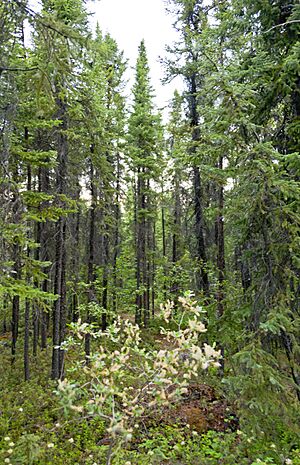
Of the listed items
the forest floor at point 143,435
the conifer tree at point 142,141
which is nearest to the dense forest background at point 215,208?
the forest floor at point 143,435

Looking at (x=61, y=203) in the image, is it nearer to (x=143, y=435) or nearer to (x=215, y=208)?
(x=215, y=208)

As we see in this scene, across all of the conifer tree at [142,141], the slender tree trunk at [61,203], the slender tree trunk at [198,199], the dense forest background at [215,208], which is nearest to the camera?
the dense forest background at [215,208]

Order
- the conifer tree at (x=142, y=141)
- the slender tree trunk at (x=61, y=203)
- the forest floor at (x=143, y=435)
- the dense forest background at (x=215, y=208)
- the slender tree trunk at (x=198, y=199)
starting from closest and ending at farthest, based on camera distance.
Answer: the dense forest background at (x=215, y=208)
the forest floor at (x=143, y=435)
the slender tree trunk at (x=61, y=203)
the slender tree trunk at (x=198, y=199)
the conifer tree at (x=142, y=141)

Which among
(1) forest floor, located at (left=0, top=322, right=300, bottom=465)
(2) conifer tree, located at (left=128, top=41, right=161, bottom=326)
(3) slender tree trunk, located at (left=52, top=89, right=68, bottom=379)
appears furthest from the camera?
(2) conifer tree, located at (left=128, top=41, right=161, bottom=326)

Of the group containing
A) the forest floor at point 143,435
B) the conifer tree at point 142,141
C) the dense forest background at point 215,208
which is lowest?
the forest floor at point 143,435

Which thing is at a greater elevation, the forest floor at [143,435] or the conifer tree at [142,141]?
the conifer tree at [142,141]

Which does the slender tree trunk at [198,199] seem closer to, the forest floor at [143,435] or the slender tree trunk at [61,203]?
the forest floor at [143,435]

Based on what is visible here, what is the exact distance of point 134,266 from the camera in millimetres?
20766

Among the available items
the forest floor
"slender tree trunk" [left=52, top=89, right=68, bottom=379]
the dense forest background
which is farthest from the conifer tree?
the forest floor

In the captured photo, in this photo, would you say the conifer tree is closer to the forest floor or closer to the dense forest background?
the dense forest background

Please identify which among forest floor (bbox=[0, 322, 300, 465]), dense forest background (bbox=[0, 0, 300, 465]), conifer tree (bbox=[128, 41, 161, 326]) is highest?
conifer tree (bbox=[128, 41, 161, 326])

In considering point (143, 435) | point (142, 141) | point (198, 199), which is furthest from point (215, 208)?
point (142, 141)

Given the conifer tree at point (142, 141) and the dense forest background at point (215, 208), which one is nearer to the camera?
the dense forest background at point (215, 208)

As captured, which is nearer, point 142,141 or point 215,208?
point 215,208
